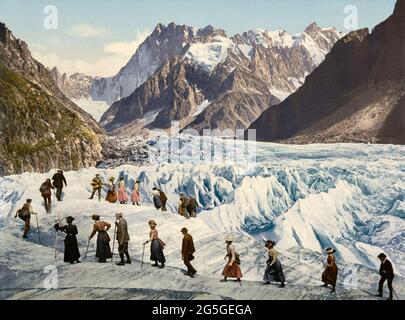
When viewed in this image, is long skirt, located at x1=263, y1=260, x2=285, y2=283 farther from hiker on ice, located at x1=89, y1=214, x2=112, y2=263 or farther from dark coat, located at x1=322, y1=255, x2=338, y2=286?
hiker on ice, located at x1=89, y1=214, x2=112, y2=263

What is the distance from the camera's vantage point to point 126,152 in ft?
167

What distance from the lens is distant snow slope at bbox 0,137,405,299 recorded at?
2686 cm

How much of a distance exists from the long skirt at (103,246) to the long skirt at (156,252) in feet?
6.21

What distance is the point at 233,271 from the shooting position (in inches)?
1046

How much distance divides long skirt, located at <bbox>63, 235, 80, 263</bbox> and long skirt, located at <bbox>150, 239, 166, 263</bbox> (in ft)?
11.0

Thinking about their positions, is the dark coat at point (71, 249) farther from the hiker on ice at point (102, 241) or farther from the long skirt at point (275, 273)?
the long skirt at point (275, 273)

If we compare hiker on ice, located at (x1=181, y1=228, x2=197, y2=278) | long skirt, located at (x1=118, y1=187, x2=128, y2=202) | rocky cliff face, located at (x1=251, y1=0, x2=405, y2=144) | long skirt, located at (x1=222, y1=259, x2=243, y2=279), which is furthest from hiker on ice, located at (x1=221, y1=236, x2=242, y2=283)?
rocky cliff face, located at (x1=251, y1=0, x2=405, y2=144)

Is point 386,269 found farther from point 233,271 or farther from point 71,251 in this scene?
point 71,251

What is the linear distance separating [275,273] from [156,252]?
17.0 ft

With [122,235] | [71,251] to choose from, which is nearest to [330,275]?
[122,235]

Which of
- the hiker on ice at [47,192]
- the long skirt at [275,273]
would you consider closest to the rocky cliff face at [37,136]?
the hiker on ice at [47,192]

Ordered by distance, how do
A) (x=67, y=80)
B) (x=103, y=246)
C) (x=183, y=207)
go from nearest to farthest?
1. (x=103, y=246)
2. (x=183, y=207)
3. (x=67, y=80)

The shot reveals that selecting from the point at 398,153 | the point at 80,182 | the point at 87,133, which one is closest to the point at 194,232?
the point at 80,182

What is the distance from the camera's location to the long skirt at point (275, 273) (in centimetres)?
2580
